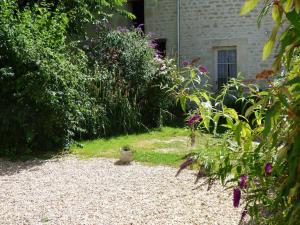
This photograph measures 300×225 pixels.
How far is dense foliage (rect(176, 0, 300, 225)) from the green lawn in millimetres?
4836

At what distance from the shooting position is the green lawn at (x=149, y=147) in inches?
317

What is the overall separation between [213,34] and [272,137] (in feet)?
45.6

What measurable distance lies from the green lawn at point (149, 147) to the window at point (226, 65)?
14.7ft

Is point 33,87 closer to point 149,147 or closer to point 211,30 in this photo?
point 149,147

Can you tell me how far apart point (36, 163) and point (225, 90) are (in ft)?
19.7

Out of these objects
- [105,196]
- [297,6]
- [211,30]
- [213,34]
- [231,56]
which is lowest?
[105,196]

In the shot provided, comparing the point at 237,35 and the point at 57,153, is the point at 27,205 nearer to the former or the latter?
the point at 57,153

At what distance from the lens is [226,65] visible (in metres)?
15.2

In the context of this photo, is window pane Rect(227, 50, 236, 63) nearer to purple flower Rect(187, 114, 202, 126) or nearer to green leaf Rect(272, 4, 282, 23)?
purple flower Rect(187, 114, 202, 126)

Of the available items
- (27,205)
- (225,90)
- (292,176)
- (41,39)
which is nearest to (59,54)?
(41,39)

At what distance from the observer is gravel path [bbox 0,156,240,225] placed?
4.72 m

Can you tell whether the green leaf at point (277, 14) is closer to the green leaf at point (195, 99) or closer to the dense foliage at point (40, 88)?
the green leaf at point (195, 99)

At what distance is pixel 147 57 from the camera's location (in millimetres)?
11859

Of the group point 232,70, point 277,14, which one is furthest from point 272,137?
point 232,70
